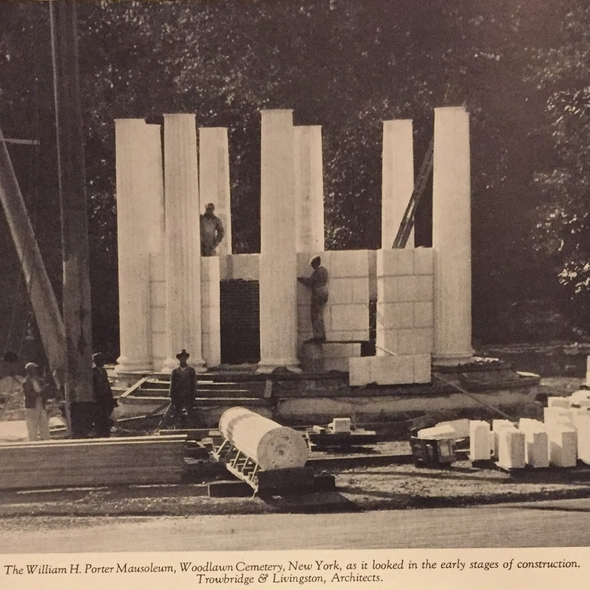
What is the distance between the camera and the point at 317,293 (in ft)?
98.7

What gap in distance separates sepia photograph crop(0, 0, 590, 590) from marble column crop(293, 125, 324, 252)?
7cm

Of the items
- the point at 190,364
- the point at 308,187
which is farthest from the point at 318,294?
the point at 308,187

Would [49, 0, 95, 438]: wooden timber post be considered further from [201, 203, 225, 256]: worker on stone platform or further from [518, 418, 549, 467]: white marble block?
[201, 203, 225, 256]: worker on stone platform

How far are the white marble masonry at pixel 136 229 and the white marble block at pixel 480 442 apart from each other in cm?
1106

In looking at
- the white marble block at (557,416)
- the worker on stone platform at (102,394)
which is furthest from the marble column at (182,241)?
the white marble block at (557,416)

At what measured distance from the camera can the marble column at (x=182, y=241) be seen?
98.7 feet

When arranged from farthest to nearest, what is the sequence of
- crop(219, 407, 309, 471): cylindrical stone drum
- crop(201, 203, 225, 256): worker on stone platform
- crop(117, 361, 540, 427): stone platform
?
crop(201, 203, 225, 256): worker on stone platform
crop(117, 361, 540, 427): stone platform
crop(219, 407, 309, 471): cylindrical stone drum

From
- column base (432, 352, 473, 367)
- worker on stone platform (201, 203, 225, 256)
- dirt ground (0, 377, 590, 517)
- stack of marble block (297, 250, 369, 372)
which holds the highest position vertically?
worker on stone platform (201, 203, 225, 256)

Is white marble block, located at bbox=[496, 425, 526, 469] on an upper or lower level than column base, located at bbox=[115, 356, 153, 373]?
lower

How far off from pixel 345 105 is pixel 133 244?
12.4 m

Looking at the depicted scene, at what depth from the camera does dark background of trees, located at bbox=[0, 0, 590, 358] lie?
36.9 m

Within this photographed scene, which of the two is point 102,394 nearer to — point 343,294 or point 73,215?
point 73,215

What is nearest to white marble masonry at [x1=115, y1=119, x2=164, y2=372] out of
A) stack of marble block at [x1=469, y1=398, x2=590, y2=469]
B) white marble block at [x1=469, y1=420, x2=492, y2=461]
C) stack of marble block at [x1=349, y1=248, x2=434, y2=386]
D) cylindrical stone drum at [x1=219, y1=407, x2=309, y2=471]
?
stack of marble block at [x1=349, y1=248, x2=434, y2=386]

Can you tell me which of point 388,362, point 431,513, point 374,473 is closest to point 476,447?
point 374,473
